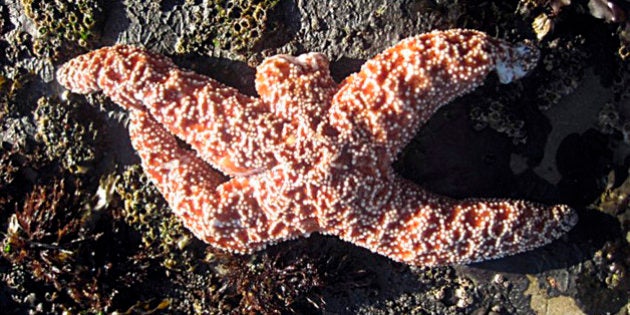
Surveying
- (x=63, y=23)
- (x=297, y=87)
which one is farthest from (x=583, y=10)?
(x=63, y=23)

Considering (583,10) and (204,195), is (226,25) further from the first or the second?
(583,10)

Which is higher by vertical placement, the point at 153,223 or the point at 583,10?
the point at 583,10

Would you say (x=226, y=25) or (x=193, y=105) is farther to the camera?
(x=226, y=25)

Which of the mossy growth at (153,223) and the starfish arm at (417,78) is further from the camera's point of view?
the mossy growth at (153,223)

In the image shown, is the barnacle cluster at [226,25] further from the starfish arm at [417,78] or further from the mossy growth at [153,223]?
the mossy growth at [153,223]

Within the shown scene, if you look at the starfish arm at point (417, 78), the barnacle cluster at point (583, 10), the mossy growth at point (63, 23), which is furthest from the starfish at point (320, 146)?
the mossy growth at point (63, 23)

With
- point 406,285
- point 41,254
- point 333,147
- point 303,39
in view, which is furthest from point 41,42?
point 406,285
